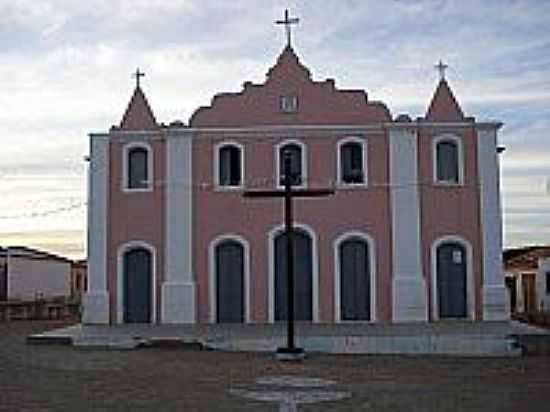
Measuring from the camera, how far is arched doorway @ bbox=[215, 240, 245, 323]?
2616 centimetres

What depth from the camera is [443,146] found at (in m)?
26.5

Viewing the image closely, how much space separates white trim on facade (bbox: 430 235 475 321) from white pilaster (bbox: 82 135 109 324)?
9505 mm

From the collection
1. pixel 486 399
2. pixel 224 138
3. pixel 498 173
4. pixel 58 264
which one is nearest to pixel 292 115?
pixel 224 138

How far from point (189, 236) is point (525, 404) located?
1569 cm

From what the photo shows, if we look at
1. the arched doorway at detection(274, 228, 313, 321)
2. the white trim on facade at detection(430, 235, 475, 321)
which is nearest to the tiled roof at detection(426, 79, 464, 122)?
the white trim on facade at detection(430, 235, 475, 321)

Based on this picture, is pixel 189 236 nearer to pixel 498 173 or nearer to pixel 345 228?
pixel 345 228

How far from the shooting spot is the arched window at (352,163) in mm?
26453

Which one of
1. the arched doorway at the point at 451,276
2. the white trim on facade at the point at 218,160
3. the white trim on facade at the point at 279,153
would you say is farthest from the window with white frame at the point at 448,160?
the white trim on facade at the point at 218,160

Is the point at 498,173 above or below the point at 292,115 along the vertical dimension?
below

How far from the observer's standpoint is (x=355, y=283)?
26.0 m

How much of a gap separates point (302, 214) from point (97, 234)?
6.11 m

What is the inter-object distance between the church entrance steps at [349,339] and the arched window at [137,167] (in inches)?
210

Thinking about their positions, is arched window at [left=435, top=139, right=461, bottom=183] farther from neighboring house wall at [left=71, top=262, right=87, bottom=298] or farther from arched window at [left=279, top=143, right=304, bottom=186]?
neighboring house wall at [left=71, top=262, right=87, bottom=298]

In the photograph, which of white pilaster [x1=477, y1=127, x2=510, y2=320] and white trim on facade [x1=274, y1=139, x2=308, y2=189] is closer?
white pilaster [x1=477, y1=127, x2=510, y2=320]
